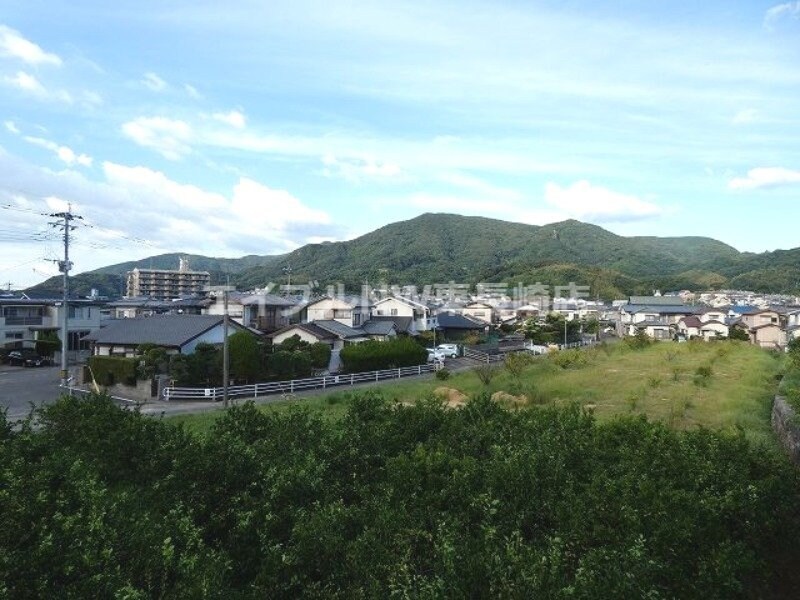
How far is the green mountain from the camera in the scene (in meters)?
111

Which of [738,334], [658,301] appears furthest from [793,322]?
[658,301]

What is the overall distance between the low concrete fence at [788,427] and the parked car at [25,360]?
119 ft

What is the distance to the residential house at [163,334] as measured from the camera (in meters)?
27.1

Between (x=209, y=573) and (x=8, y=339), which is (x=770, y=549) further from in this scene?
(x=8, y=339)

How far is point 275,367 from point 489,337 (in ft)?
95.4

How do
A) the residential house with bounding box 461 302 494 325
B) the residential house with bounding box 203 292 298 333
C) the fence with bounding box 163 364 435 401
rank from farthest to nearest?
the residential house with bounding box 461 302 494 325 < the residential house with bounding box 203 292 298 333 < the fence with bounding box 163 364 435 401

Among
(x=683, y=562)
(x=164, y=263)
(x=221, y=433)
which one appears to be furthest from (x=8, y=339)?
(x=164, y=263)

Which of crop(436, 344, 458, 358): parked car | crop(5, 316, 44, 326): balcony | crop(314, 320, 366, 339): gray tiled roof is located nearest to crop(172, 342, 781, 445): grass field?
crop(436, 344, 458, 358): parked car

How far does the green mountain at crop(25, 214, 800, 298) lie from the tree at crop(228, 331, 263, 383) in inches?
2680

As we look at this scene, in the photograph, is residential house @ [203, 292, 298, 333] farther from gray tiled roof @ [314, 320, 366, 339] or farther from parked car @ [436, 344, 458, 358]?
parked car @ [436, 344, 458, 358]

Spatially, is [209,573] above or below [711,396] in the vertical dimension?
above

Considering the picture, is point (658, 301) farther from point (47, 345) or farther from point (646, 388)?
point (47, 345)

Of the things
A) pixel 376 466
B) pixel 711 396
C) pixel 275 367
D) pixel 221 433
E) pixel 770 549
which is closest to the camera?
pixel 770 549

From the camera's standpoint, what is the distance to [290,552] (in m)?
5.30
